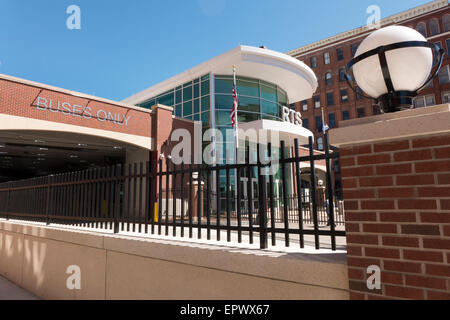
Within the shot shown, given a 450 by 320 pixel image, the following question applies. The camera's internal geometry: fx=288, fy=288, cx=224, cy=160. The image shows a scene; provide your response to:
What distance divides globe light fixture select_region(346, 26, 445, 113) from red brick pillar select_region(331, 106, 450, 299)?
0.32 m

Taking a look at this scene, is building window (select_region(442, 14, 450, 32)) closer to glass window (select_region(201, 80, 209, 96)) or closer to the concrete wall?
glass window (select_region(201, 80, 209, 96))

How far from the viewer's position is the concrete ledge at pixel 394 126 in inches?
83.4

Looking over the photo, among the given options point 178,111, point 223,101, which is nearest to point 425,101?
point 223,101

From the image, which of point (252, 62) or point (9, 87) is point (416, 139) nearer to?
point (9, 87)

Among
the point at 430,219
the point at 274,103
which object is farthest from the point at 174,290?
the point at 274,103

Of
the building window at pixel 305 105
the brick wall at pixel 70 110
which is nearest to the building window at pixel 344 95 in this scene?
the building window at pixel 305 105

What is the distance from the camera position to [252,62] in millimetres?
20594

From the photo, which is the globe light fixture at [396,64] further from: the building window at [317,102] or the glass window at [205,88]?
the building window at [317,102]

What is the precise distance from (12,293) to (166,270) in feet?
15.1

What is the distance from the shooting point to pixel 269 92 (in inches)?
943

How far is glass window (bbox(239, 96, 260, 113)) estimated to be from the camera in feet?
72.9

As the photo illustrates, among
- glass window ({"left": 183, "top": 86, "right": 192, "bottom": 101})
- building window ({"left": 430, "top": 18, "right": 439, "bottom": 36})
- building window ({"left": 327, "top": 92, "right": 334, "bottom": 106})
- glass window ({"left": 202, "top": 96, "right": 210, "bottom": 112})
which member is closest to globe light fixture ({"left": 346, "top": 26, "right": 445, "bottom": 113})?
glass window ({"left": 202, "top": 96, "right": 210, "bottom": 112})

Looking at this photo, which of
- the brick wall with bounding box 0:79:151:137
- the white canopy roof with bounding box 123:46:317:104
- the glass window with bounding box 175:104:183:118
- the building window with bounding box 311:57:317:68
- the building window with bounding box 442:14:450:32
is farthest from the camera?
the building window with bounding box 311:57:317:68
